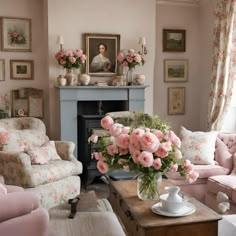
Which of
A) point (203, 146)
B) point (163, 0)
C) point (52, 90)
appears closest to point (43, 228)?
point (203, 146)

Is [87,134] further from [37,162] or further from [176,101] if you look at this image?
[176,101]

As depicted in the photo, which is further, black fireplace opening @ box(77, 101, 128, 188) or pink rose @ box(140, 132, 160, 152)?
black fireplace opening @ box(77, 101, 128, 188)

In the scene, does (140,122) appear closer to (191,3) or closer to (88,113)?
(88,113)

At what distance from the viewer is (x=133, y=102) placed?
5406mm

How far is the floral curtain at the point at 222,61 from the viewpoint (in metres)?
4.91

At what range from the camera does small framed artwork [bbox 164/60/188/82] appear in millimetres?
5992

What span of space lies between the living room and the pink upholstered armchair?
10.4ft

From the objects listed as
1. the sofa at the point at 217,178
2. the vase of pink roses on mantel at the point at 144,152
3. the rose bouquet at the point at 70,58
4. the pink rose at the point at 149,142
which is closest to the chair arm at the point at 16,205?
the vase of pink roses on mantel at the point at 144,152

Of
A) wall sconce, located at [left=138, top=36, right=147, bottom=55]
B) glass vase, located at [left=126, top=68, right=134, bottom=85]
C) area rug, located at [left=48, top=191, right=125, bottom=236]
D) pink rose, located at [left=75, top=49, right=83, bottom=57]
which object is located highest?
wall sconce, located at [left=138, top=36, right=147, bottom=55]

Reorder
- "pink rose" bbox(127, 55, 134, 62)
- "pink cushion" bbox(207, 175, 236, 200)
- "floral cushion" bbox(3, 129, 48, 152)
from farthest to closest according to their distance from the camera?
"pink rose" bbox(127, 55, 134, 62)
"floral cushion" bbox(3, 129, 48, 152)
"pink cushion" bbox(207, 175, 236, 200)

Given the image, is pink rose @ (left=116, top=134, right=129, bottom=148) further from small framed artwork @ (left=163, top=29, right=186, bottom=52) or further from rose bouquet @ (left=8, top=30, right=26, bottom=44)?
small framed artwork @ (left=163, top=29, right=186, bottom=52)

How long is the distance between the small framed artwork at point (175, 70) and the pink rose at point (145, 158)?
12.9 feet

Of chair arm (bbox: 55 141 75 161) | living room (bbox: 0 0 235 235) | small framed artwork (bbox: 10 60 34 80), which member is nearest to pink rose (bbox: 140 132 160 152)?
chair arm (bbox: 55 141 75 161)

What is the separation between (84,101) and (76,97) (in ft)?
1.16
